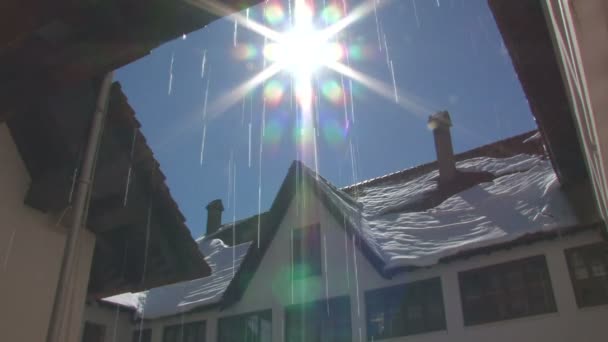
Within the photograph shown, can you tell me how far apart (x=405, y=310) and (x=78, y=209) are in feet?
38.1

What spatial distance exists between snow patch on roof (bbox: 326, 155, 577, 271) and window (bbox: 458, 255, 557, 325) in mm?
689

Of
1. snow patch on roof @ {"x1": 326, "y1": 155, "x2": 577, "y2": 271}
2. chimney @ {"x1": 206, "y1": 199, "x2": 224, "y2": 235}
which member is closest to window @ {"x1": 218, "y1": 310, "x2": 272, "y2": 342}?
snow patch on roof @ {"x1": 326, "y1": 155, "x2": 577, "y2": 271}

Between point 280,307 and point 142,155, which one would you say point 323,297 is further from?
point 142,155

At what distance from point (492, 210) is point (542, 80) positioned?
8.90 meters

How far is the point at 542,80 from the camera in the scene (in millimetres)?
7160

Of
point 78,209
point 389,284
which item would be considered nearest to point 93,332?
point 389,284

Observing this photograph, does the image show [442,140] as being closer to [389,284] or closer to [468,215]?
[468,215]

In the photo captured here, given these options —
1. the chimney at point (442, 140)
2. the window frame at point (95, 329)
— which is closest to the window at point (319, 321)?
the window frame at point (95, 329)

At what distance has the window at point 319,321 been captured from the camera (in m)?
15.5

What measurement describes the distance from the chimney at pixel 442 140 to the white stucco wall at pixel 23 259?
15.5m

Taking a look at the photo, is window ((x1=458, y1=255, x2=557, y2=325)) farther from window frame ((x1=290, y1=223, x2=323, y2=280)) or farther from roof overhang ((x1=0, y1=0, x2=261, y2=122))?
roof overhang ((x1=0, y1=0, x2=261, y2=122))

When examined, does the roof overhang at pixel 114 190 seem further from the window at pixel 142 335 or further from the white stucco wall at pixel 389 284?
the window at pixel 142 335

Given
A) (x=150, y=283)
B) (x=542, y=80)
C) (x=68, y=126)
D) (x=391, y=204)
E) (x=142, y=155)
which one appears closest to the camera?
(x=68, y=126)

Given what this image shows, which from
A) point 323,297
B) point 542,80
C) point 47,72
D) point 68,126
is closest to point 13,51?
point 47,72
